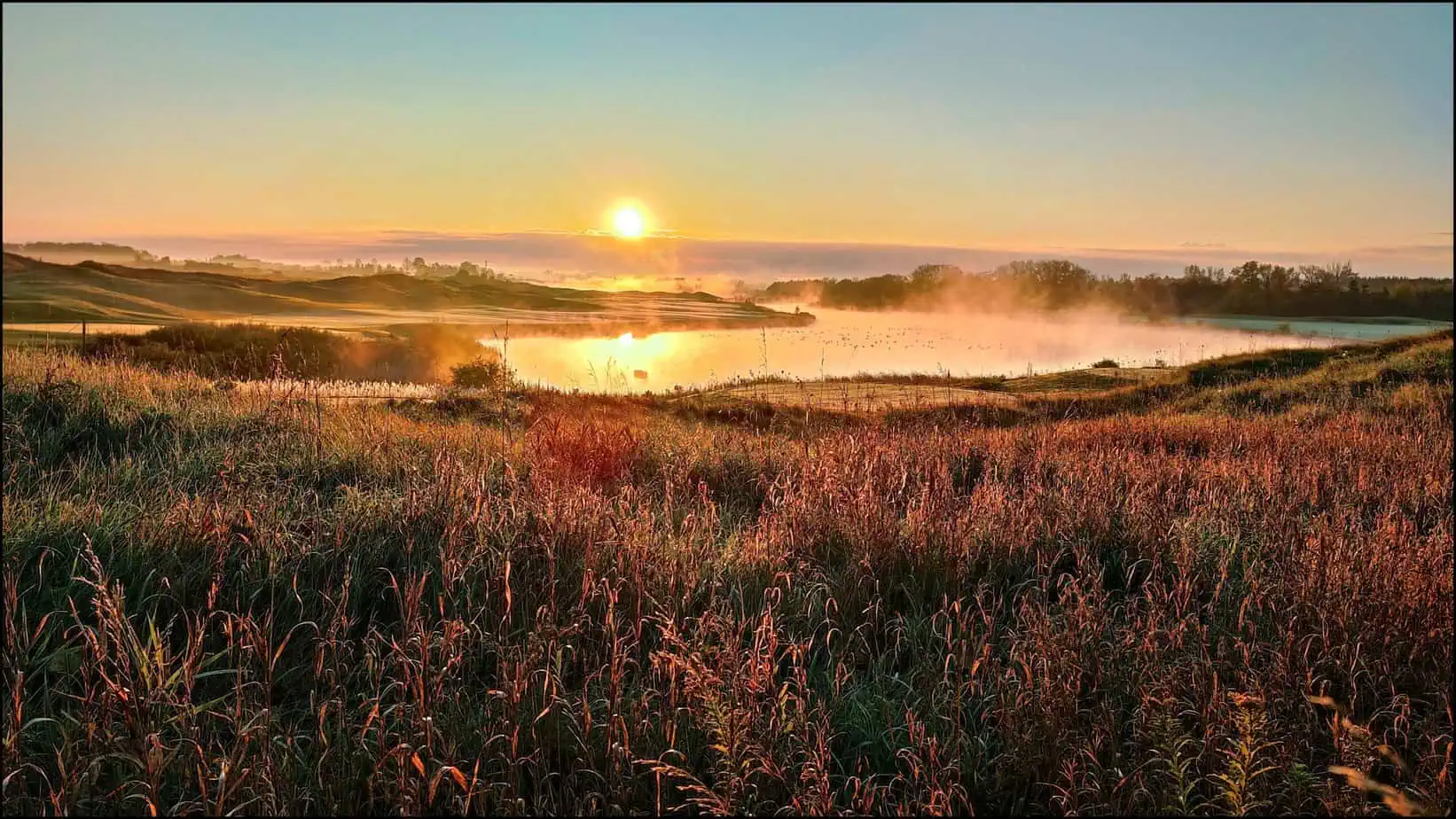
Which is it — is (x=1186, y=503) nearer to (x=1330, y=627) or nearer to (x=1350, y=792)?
(x=1330, y=627)

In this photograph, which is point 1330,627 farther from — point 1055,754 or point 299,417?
point 299,417

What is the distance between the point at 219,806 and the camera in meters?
2.42

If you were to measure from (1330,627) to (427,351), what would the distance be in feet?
135

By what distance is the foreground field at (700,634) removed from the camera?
2.94 m

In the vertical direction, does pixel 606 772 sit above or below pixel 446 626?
below

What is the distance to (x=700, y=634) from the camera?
3906 millimetres

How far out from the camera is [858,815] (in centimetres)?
271

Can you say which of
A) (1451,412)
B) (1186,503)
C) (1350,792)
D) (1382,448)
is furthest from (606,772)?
(1451,412)

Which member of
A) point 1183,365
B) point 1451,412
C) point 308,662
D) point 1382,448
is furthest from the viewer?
point 1183,365

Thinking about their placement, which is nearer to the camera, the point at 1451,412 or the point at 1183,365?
the point at 1451,412

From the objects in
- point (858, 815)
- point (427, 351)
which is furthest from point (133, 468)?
point (427, 351)

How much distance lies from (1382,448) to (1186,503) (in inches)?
212

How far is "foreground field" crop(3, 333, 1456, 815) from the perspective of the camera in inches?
116

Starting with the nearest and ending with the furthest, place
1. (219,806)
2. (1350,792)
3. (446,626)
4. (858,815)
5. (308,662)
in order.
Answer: (219,806), (858,815), (1350,792), (446,626), (308,662)
